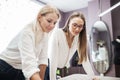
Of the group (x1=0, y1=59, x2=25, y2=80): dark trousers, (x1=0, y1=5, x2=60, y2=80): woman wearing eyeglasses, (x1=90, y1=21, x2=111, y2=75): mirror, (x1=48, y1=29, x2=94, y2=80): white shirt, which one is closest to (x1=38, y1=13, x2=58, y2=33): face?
(x1=0, y1=5, x2=60, y2=80): woman wearing eyeglasses

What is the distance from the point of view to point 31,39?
919 millimetres

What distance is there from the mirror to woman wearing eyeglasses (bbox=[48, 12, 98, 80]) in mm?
1512

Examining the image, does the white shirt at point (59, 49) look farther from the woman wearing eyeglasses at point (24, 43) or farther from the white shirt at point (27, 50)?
the woman wearing eyeglasses at point (24, 43)

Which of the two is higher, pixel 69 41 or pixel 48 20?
pixel 48 20

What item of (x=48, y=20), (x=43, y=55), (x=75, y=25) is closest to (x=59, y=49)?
(x=75, y=25)

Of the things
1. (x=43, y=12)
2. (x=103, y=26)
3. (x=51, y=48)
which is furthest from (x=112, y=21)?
(x=43, y=12)

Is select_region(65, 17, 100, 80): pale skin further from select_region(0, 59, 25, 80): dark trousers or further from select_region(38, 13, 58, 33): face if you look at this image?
select_region(0, 59, 25, 80): dark trousers

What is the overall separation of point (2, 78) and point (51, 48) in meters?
0.52

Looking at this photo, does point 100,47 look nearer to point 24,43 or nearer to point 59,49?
point 59,49

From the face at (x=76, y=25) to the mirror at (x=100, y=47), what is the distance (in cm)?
167

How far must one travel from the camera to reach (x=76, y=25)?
1445mm

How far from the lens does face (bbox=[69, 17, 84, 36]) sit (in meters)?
1.44

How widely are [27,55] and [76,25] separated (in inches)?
26.8

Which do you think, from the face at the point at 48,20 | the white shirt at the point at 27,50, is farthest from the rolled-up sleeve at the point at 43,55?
the face at the point at 48,20
